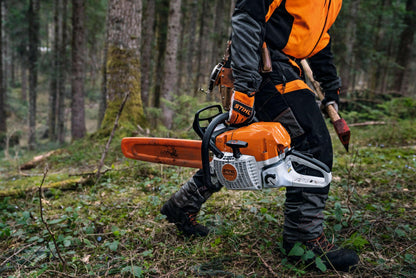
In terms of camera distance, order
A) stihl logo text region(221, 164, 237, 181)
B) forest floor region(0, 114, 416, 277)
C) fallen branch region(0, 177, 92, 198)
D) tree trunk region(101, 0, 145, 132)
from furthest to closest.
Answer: tree trunk region(101, 0, 145, 132) → fallen branch region(0, 177, 92, 198) → forest floor region(0, 114, 416, 277) → stihl logo text region(221, 164, 237, 181)

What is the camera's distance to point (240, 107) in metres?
2.02

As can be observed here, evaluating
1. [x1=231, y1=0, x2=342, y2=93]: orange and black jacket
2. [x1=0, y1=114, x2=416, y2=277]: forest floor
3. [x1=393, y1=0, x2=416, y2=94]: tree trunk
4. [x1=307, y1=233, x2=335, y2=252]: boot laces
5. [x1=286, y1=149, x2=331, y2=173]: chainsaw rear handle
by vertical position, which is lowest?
[x1=0, y1=114, x2=416, y2=277]: forest floor

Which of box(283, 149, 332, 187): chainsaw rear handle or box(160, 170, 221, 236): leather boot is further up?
box(283, 149, 332, 187): chainsaw rear handle

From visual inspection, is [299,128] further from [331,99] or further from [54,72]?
[54,72]

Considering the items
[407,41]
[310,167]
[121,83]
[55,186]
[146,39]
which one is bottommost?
[55,186]

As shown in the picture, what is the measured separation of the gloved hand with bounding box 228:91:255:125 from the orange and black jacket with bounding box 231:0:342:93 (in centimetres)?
4

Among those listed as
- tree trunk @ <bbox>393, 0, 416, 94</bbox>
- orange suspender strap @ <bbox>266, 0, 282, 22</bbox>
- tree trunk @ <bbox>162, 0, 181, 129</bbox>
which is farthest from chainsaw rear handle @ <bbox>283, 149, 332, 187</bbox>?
tree trunk @ <bbox>393, 0, 416, 94</bbox>

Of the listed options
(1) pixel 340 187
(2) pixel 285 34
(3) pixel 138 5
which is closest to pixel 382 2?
(3) pixel 138 5

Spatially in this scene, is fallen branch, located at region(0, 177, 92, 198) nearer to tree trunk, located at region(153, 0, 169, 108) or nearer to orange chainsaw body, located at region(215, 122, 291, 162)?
orange chainsaw body, located at region(215, 122, 291, 162)

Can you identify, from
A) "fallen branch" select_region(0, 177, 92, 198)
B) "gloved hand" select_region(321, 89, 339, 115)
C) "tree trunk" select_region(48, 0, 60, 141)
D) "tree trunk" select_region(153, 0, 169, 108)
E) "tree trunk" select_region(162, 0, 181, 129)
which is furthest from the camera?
"tree trunk" select_region(48, 0, 60, 141)

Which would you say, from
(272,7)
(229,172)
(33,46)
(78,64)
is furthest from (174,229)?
(33,46)

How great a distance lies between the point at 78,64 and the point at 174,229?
10869mm

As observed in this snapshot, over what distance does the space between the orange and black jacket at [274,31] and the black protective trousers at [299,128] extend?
129mm

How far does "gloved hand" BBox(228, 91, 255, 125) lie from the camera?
2.01 metres
